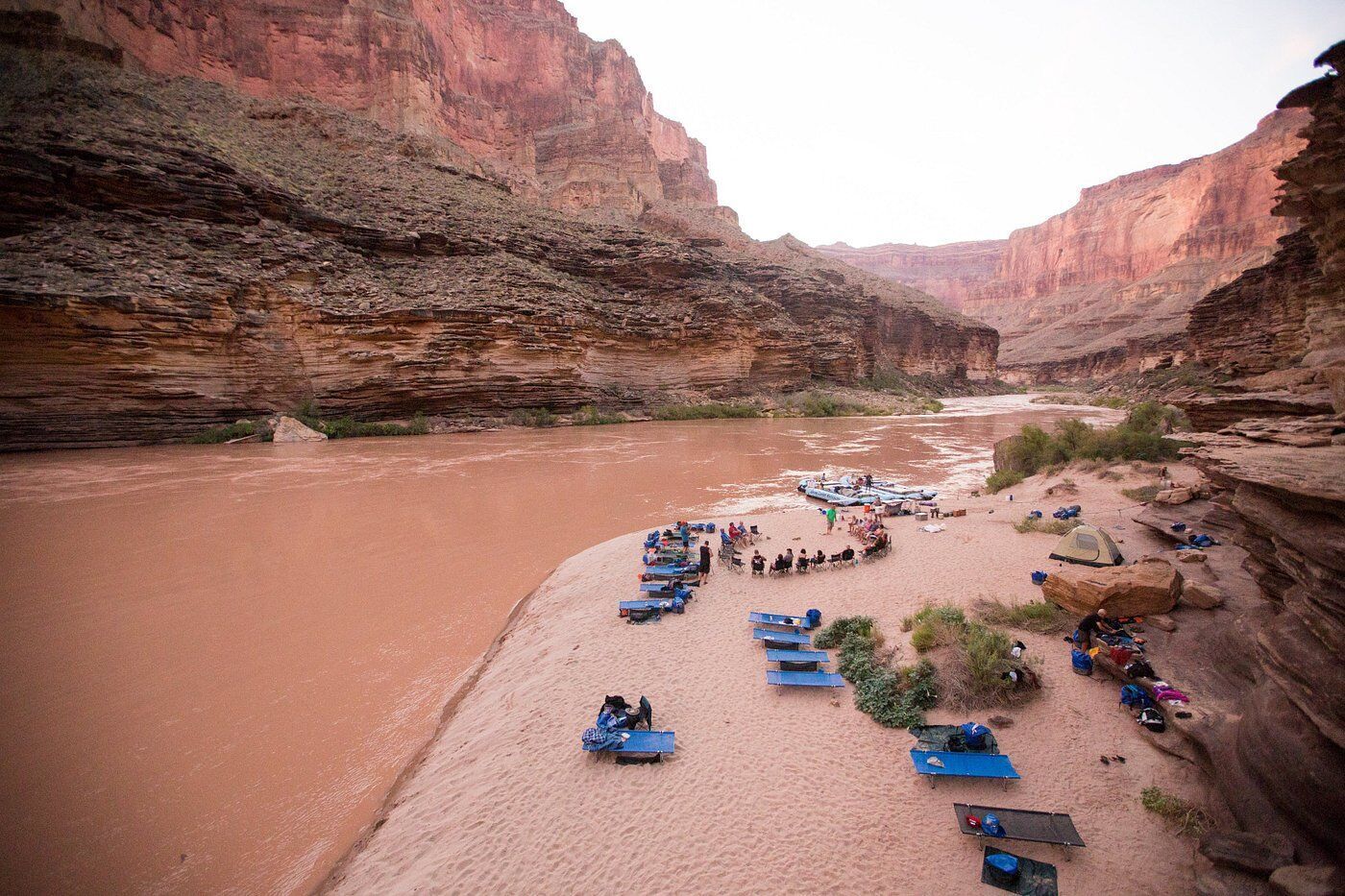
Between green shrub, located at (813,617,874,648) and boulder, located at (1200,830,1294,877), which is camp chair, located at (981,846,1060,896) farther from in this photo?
green shrub, located at (813,617,874,648)

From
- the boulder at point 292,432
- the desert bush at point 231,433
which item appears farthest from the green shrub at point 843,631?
the desert bush at point 231,433

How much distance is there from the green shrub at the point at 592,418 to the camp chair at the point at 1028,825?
1163 inches

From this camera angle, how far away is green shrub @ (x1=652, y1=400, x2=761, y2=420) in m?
35.5

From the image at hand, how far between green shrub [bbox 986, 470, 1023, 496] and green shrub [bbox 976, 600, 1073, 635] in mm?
9307

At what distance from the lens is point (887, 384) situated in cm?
5306

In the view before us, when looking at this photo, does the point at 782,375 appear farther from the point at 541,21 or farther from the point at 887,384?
the point at 541,21

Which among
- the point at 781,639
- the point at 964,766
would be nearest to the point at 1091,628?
the point at 964,766

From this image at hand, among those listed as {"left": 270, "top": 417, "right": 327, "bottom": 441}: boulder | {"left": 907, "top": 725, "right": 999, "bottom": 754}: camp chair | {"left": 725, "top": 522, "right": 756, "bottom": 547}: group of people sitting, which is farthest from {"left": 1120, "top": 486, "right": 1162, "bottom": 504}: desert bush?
{"left": 270, "top": 417, "right": 327, "bottom": 441}: boulder

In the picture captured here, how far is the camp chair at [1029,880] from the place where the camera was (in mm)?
2951

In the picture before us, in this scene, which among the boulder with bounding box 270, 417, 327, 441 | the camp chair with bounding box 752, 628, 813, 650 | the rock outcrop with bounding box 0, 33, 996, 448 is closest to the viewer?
the camp chair with bounding box 752, 628, 813, 650

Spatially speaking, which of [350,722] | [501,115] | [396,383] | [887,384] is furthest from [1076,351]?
[350,722]

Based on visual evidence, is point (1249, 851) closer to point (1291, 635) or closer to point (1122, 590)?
point (1291, 635)

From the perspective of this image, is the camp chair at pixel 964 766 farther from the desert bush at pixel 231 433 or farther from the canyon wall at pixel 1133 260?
the canyon wall at pixel 1133 260

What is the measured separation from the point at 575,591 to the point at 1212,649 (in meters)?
7.39
